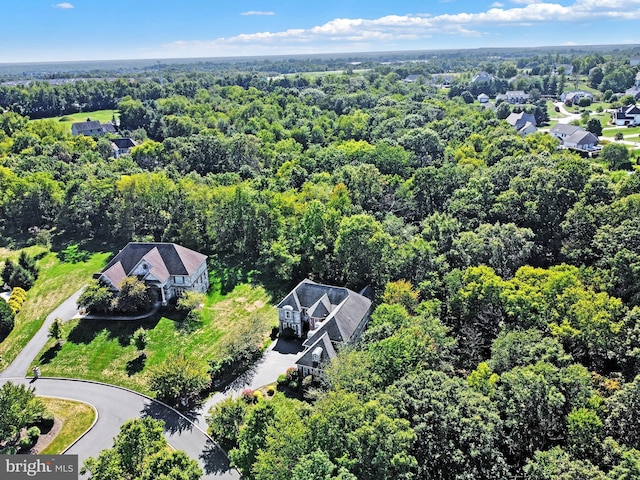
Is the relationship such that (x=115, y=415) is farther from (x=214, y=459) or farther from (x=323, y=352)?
(x=323, y=352)

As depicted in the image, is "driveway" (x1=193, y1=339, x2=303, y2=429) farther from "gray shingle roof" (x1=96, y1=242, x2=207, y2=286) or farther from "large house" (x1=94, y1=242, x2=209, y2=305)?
"gray shingle roof" (x1=96, y1=242, x2=207, y2=286)

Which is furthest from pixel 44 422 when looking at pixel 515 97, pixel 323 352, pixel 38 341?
pixel 515 97

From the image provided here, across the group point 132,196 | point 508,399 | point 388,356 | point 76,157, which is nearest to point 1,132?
point 76,157

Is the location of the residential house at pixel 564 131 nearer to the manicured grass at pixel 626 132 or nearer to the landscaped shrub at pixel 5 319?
the manicured grass at pixel 626 132

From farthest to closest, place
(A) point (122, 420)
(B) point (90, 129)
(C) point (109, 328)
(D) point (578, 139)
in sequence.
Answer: (B) point (90, 129)
(D) point (578, 139)
(C) point (109, 328)
(A) point (122, 420)

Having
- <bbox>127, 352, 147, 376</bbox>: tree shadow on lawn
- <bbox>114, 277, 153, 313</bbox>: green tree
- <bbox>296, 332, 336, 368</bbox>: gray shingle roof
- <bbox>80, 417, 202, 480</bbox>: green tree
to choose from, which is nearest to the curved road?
<bbox>127, 352, 147, 376</bbox>: tree shadow on lawn

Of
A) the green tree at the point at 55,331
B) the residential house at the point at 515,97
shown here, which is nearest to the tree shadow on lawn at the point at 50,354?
the green tree at the point at 55,331

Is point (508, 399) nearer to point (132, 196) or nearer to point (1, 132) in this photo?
point (132, 196)

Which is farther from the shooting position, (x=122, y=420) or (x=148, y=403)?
(x=148, y=403)
